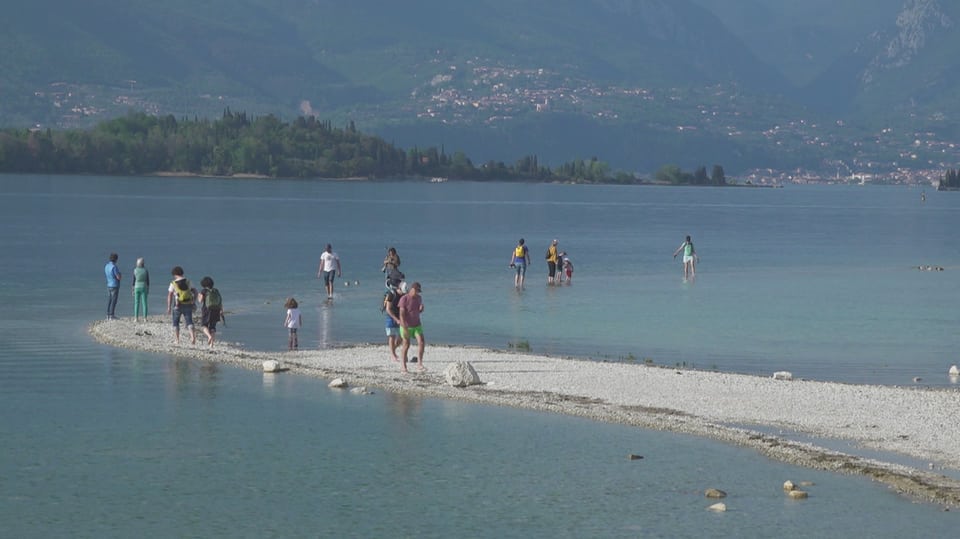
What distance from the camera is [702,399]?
33.0m

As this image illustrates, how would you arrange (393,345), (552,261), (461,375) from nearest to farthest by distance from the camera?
(461,375)
(393,345)
(552,261)

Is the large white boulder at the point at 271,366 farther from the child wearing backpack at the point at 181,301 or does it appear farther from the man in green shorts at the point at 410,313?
the child wearing backpack at the point at 181,301

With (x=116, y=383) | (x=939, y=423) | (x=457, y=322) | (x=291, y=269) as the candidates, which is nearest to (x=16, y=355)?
(x=116, y=383)

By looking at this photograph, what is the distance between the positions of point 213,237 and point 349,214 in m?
64.4

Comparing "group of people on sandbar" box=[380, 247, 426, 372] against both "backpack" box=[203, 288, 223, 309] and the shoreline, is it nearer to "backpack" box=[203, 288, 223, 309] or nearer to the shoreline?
the shoreline

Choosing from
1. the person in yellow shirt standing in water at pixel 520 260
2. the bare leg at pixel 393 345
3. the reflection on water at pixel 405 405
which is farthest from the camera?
the person in yellow shirt standing in water at pixel 520 260

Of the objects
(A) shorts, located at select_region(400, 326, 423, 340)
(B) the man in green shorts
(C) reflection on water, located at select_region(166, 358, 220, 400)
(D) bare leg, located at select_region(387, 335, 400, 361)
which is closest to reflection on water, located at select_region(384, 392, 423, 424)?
(A) shorts, located at select_region(400, 326, 423, 340)

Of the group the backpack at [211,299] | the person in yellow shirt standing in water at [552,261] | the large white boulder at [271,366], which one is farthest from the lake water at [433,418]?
the backpack at [211,299]

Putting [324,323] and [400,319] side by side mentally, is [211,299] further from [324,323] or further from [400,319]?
[324,323]

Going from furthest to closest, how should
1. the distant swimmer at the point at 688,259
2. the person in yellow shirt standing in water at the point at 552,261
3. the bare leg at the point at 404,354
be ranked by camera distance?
the distant swimmer at the point at 688,259, the person in yellow shirt standing in water at the point at 552,261, the bare leg at the point at 404,354

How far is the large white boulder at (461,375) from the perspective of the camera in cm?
3450

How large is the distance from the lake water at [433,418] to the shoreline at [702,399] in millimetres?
715

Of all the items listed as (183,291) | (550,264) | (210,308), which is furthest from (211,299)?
(550,264)

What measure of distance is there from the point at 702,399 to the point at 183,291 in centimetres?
1477
